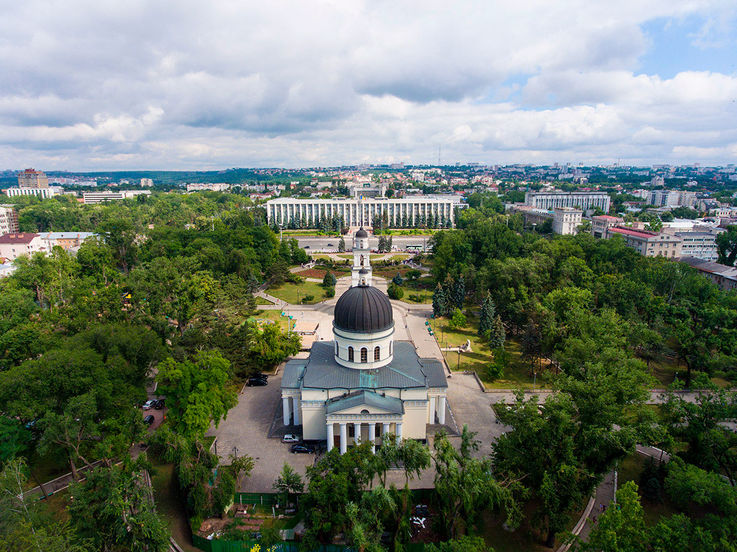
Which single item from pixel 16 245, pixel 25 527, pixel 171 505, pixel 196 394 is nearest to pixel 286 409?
pixel 196 394

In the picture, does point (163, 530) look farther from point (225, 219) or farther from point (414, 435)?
point (225, 219)

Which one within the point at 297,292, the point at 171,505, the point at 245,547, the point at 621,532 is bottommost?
the point at 171,505

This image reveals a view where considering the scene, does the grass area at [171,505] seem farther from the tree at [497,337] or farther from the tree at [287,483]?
the tree at [497,337]

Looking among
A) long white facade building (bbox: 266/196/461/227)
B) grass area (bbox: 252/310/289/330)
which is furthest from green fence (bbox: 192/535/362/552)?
long white facade building (bbox: 266/196/461/227)

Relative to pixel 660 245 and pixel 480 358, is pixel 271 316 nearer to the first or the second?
pixel 480 358

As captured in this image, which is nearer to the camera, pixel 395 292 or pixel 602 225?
pixel 395 292

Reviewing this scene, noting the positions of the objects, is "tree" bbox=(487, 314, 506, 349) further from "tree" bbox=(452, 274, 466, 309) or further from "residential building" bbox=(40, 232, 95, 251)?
"residential building" bbox=(40, 232, 95, 251)

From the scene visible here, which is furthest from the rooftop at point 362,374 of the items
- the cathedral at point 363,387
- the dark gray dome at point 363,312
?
the dark gray dome at point 363,312
